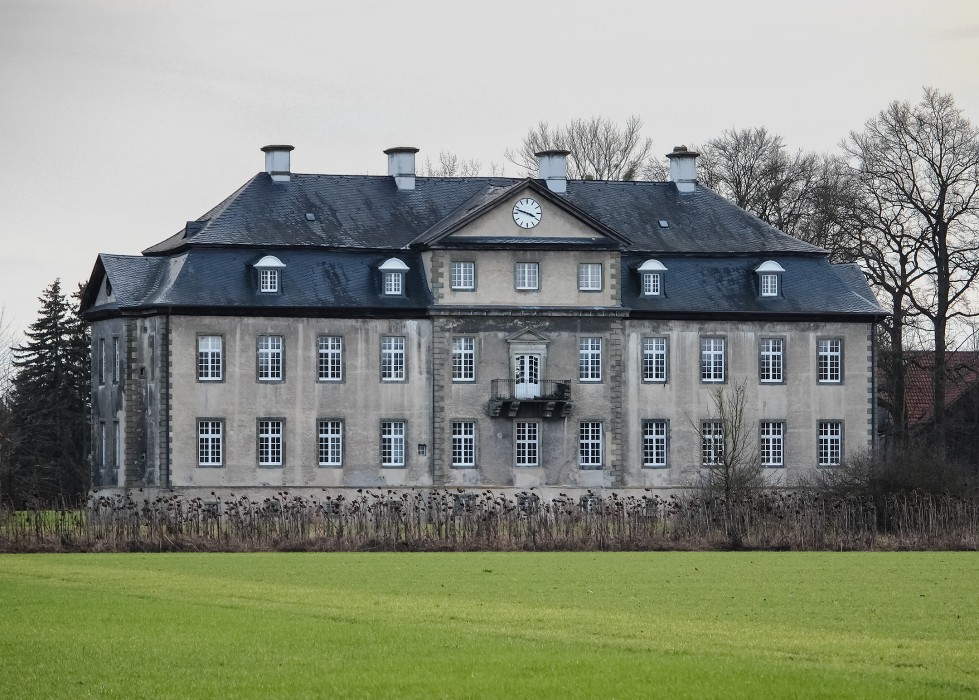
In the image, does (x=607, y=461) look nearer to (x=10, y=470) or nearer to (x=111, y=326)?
(x=111, y=326)

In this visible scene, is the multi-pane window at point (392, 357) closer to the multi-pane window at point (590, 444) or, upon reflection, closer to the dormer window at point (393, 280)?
the dormer window at point (393, 280)

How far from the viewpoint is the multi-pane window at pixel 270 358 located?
5259 cm

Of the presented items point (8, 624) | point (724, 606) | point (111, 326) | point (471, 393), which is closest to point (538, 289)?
point (471, 393)

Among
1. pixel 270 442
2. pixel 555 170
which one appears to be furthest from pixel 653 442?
pixel 270 442

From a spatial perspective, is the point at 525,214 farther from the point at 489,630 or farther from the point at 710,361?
the point at 489,630

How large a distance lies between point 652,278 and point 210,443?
44.6 ft

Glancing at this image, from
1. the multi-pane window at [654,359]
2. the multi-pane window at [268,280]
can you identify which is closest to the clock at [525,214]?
the multi-pane window at [654,359]

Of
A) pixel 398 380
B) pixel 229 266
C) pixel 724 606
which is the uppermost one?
pixel 229 266

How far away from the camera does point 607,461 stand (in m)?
54.0

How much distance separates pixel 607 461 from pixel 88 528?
21.0 m

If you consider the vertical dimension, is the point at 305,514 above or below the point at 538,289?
below

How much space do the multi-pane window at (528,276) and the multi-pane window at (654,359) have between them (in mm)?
3738

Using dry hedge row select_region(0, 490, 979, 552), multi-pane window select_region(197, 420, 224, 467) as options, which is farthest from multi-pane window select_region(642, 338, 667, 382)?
dry hedge row select_region(0, 490, 979, 552)

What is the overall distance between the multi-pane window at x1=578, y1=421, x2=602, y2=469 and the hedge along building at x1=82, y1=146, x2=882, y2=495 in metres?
0.09
